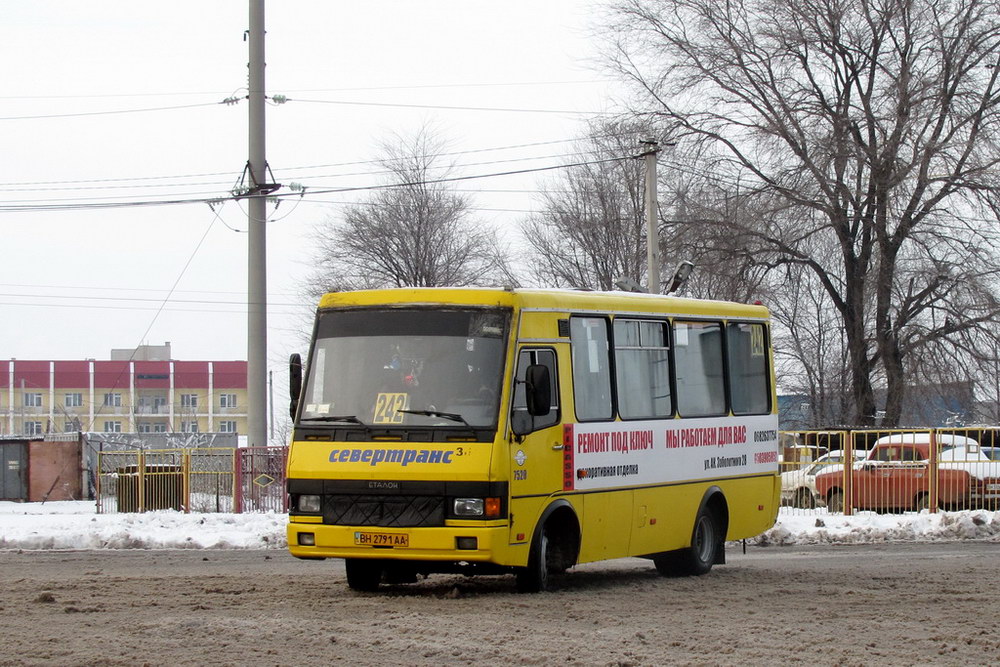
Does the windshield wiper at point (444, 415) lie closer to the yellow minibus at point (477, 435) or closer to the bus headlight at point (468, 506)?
the yellow minibus at point (477, 435)

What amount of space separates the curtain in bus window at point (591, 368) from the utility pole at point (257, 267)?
1407 cm

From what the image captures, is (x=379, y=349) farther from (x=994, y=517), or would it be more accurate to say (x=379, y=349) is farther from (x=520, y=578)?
(x=994, y=517)

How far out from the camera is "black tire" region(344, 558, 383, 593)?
1318cm

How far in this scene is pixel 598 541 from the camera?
13.8 meters

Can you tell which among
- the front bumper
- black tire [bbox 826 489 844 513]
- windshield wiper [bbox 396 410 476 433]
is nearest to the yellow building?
black tire [bbox 826 489 844 513]

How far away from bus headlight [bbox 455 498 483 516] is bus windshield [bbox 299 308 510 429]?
637mm

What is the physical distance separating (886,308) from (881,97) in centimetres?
543

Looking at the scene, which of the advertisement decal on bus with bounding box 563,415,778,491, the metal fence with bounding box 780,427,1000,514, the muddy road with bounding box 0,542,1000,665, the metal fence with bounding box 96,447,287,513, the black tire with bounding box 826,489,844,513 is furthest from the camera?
the metal fence with bounding box 96,447,287,513

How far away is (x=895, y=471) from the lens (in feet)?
85.7

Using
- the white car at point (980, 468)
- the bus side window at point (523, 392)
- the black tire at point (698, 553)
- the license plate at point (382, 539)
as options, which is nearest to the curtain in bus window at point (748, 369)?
the black tire at point (698, 553)

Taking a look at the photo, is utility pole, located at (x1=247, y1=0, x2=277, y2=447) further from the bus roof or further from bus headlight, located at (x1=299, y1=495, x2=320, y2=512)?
bus headlight, located at (x1=299, y1=495, x2=320, y2=512)

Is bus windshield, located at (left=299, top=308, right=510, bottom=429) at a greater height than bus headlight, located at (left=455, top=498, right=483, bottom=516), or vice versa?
bus windshield, located at (left=299, top=308, right=510, bottom=429)

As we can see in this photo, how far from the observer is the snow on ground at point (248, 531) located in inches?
853

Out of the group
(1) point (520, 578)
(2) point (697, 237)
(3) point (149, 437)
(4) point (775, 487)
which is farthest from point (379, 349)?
(3) point (149, 437)
